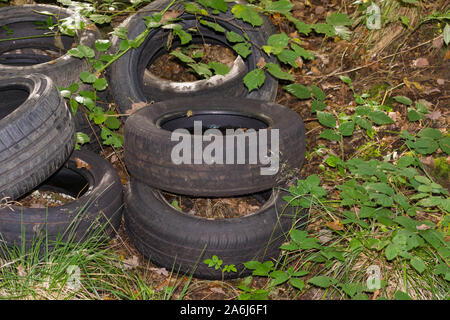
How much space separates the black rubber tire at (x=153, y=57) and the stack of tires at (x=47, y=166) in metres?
0.37

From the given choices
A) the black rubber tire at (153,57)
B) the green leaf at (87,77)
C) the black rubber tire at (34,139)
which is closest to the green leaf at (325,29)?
the black rubber tire at (153,57)

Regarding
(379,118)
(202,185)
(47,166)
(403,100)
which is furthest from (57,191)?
(403,100)

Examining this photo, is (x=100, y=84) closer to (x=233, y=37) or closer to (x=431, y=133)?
(x=233, y=37)

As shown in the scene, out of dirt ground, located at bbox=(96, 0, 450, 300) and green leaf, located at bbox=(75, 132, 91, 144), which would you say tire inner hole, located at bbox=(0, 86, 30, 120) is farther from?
dirt ground, located at bbox=(96, 0, 450, 300)

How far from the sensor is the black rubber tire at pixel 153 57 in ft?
15.4

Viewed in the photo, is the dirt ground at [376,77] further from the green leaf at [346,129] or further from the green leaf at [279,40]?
the green leaf at [279,40]

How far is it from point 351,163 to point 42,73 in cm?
268

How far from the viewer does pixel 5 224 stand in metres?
3.53

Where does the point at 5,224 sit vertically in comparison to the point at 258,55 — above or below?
below

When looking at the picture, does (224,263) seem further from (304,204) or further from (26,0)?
(26,0)

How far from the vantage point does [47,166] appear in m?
3.77

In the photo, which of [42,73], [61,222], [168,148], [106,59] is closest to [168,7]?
[106,59]

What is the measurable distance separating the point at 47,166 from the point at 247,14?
2054 millimetres

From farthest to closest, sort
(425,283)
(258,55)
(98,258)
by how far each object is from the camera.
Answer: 1. (258,55)
2. (98,258)
3. (425,283)
